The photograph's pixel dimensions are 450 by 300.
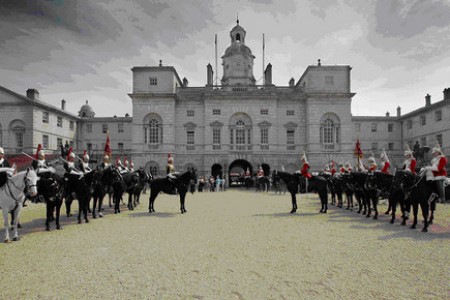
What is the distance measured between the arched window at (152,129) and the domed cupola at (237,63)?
45.5 feet

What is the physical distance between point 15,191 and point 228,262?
642cm

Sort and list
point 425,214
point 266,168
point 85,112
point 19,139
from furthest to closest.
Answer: point 85,112 < point 266,168 < point 19,139 < point 425,214

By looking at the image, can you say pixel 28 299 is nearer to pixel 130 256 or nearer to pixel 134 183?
pixel 130 256

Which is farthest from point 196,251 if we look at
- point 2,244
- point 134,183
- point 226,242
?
point 134,183

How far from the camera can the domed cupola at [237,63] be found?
41750mm

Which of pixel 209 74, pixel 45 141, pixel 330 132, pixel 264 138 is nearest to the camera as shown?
pixel 330 132

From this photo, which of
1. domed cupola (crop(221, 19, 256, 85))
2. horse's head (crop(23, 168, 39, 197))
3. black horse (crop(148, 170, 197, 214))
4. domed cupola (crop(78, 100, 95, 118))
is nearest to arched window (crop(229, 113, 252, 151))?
domed cupola (crop(221, 19, 256, 85))

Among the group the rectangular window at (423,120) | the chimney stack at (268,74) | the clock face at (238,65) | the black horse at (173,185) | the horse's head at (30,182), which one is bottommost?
the black horse at (173,185)

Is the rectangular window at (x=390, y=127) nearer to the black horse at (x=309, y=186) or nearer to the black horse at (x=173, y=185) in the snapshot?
the black horse at (x=309, y=186)

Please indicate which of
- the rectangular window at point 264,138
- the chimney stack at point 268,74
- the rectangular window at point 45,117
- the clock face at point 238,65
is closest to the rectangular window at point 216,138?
the rectangular window at point 264,138

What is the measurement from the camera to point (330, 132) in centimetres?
3384

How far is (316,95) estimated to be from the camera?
33.4m

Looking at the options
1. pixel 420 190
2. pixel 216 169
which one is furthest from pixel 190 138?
pixel 420 190

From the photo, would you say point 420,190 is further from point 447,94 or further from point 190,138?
point 447,94
